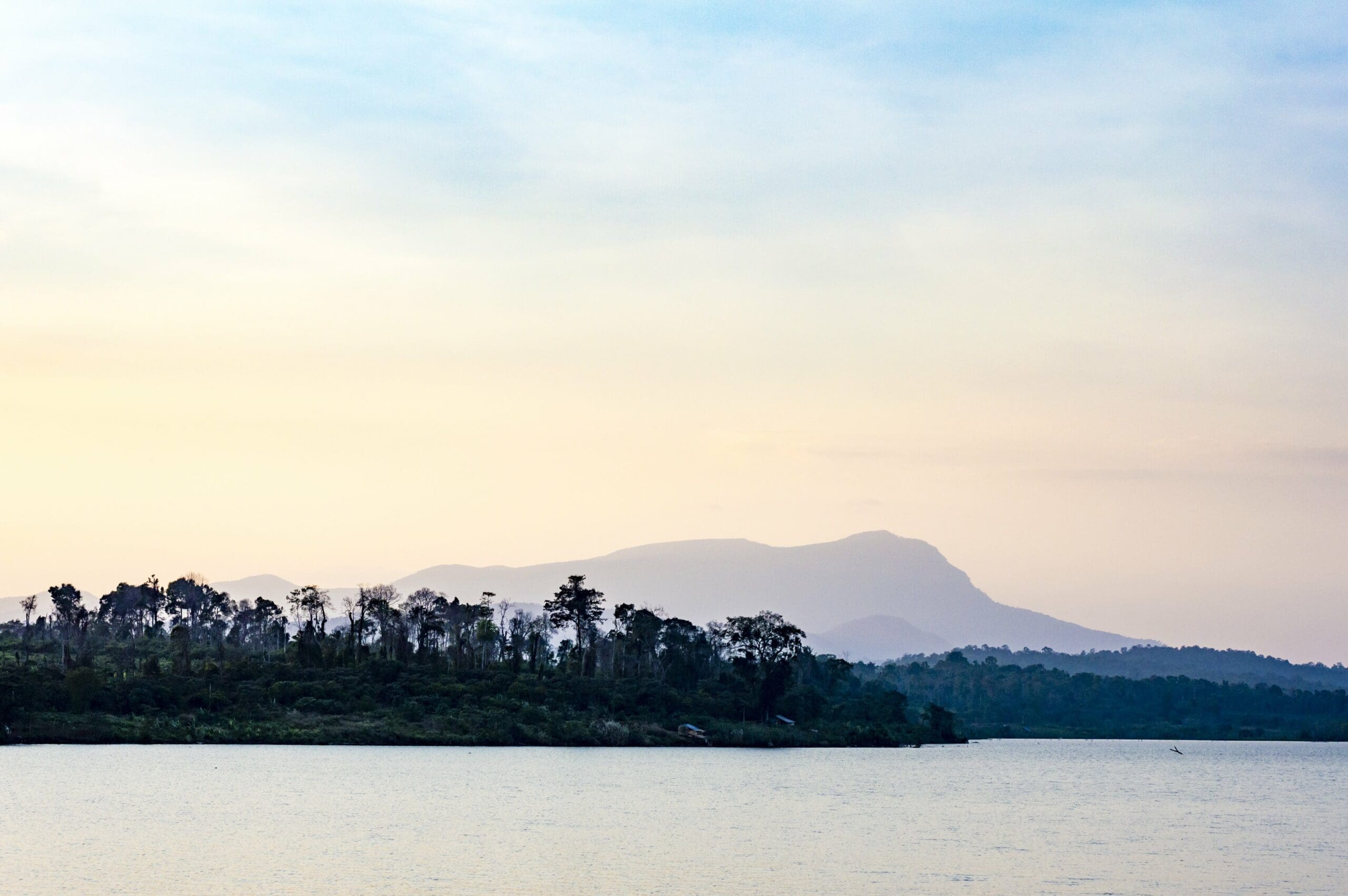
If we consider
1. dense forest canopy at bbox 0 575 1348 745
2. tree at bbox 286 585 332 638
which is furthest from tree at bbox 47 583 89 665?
tree at bbox 286 585 332 638

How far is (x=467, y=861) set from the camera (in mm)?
54188

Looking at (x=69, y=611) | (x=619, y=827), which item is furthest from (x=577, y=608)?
(x=619, y=827)

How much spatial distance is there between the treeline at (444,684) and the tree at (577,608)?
0.28 m

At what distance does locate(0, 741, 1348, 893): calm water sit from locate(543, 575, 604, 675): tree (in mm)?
55094

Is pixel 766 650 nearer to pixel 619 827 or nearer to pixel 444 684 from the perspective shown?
pixel 444 684

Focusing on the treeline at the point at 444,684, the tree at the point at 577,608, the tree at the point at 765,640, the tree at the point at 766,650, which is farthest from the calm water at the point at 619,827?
the tree at the point at 577,608

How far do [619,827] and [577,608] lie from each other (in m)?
109

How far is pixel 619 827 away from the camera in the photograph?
224 ft

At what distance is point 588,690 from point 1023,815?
8008 cm

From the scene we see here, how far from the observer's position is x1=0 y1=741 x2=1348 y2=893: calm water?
5084cm

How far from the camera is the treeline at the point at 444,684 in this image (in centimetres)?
12988

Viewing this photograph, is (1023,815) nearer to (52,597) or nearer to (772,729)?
(772,729)

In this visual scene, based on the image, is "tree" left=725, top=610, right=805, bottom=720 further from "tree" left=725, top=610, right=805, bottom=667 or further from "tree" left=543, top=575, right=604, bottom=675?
"tree" left=543, top=575, right=604, bottom=675

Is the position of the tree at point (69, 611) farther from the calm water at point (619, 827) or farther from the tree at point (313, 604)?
the calm water at point (619, 827)
